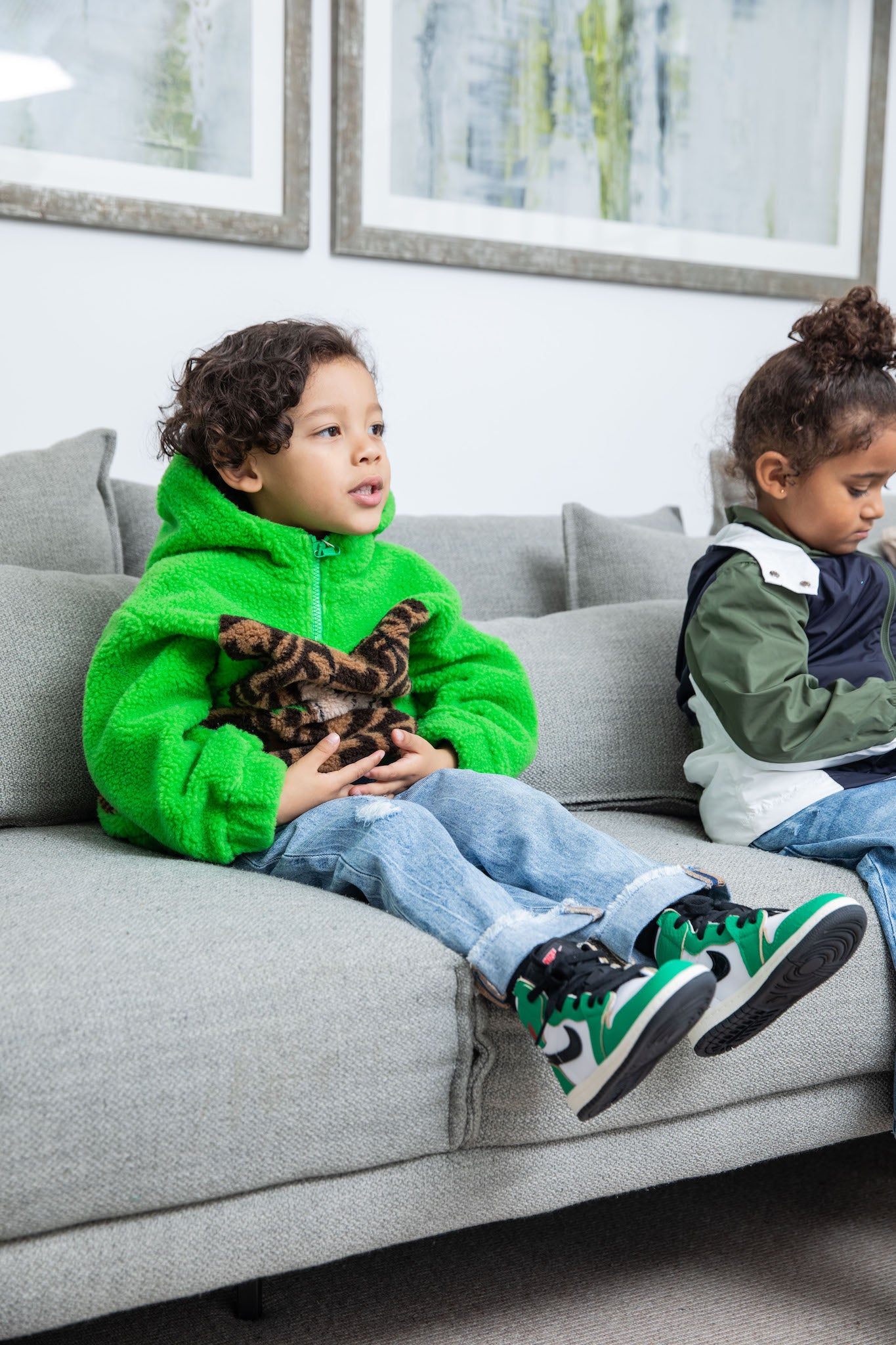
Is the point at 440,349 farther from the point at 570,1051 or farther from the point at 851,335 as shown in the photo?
the point at 570,1051

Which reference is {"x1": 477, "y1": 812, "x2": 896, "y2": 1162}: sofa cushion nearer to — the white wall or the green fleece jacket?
the green fleece jacket

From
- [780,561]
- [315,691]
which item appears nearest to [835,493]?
[780,561]

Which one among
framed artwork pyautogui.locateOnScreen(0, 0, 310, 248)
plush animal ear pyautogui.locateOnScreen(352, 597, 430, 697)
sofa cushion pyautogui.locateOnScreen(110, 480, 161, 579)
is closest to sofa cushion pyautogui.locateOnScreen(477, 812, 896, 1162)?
plush animal ear pyautogui.locateOnScreen(352, 597, 430, 697)

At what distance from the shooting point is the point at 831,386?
1.51 meters

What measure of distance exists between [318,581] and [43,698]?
1.15ft

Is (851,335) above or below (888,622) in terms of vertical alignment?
above

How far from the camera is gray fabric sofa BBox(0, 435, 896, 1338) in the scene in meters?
0.95

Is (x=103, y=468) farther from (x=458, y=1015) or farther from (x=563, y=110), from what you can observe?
(x=563, y=110)

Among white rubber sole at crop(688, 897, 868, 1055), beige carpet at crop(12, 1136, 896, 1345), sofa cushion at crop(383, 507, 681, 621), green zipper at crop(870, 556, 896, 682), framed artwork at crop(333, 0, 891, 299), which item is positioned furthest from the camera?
framed artwork at crop(333, 0, 891, 299)

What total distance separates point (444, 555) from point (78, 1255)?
3.80ft

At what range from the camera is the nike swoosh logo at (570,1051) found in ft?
3.22

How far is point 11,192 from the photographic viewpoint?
1958mm

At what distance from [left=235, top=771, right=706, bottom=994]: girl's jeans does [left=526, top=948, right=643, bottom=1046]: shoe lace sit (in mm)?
25

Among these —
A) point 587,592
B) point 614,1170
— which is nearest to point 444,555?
point 587,592
